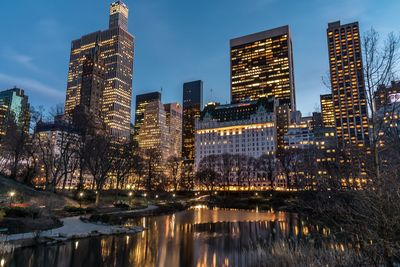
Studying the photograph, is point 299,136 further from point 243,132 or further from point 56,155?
point 56,155

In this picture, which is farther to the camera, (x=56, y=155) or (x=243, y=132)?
(x=243, y=132)

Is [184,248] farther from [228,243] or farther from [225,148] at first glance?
[225,148]

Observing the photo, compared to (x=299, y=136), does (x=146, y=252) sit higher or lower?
lower

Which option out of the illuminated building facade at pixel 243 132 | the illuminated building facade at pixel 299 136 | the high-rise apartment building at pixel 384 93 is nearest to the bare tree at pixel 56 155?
the high-rise apartment building at pixel 384 93

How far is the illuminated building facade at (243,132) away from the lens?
176 metres

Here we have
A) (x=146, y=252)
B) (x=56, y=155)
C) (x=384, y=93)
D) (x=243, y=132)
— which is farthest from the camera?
(x=243, y=132)

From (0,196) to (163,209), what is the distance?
30.6 m

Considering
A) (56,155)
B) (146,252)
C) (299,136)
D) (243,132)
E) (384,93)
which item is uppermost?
(243,132)

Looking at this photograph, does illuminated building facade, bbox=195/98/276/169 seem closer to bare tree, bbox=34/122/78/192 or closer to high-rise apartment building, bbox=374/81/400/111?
bare tree, bbox=34/122/78/192

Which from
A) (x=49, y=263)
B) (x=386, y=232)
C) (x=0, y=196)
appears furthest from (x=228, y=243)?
(x=0, y=196)

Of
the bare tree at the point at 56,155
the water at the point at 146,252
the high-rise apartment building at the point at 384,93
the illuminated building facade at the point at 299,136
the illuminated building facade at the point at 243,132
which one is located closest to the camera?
the high-rise apartment building at the point at 384,93

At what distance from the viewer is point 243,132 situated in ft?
606

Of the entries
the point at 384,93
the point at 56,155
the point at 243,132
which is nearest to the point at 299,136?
the point at 243,132

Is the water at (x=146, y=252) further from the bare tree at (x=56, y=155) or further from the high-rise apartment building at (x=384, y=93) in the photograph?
the bare tree at (x=56, y=155)
